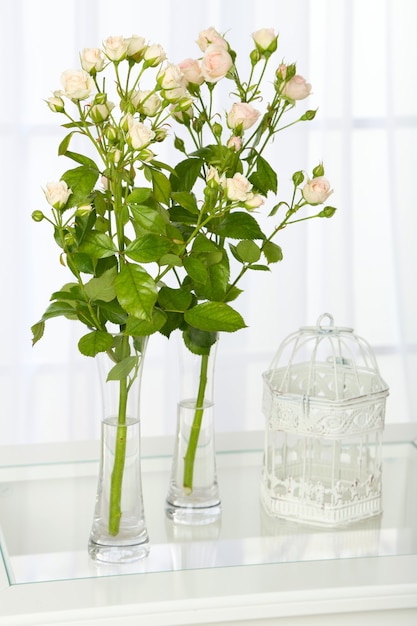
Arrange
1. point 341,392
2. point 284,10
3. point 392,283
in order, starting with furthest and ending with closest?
point 392,283 < point 284,10 < point 341,392

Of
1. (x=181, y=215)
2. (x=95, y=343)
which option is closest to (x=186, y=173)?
(x=181, y=215)

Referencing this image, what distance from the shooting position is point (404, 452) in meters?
1.64

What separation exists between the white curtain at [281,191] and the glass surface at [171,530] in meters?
1.21

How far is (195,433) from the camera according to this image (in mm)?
1343

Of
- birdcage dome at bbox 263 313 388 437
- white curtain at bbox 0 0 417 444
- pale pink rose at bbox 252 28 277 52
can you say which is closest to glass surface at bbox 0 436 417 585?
birdcage dome at bbox 263 313 388 437

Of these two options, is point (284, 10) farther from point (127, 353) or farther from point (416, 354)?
point (127, 353)

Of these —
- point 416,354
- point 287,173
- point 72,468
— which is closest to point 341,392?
point 72,468

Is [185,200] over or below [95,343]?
over

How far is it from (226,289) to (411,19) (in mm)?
1867

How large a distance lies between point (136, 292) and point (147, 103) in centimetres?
21

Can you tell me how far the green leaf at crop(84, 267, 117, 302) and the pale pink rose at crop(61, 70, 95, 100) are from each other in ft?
0.64

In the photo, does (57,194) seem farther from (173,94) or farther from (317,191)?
(317,191)

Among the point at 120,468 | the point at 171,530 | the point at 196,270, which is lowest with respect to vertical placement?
the point at 171,530

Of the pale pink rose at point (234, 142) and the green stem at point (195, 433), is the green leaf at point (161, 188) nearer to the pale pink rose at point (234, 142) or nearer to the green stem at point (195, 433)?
the pale pink rose at point (234, 142)
